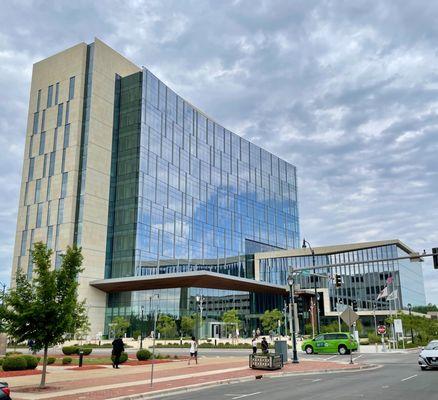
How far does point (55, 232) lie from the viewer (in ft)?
245

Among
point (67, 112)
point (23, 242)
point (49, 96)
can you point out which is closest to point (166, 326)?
point (23, 242)

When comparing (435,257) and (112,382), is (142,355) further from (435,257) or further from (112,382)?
(435,257)

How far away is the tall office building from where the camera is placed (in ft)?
245

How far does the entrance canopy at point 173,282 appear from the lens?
226 feet

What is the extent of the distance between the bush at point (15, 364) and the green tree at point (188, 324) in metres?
44.8

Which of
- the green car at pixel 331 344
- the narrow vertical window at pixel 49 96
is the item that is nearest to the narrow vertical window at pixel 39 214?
the narrow vertical window at pixel 49 96

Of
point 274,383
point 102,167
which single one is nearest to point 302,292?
point 102,167

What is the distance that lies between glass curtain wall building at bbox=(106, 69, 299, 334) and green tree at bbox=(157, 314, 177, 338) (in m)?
3.87

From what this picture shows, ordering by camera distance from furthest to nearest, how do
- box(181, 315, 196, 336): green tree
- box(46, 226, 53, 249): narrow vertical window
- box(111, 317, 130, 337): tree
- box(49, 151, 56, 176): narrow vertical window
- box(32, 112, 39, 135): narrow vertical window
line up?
1. box(32, 112, 39, 135): narrow vertical window
2. box(49, 151, 56, 176): narrow vertical window
3. box(46, 226, 53, 249): narrow vertical window
4. box(181, 315, 196, 336): green tree
5. box(111, 317, 130, 337): tree

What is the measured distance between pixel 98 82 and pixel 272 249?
61726mm

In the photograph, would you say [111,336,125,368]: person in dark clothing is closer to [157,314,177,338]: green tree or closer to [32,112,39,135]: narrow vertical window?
[157,314,177,338]: green tree

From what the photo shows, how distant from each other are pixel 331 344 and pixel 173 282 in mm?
37636

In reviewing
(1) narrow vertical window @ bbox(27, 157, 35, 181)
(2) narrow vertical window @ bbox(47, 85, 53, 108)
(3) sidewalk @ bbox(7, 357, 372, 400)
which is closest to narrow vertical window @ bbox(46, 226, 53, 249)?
(1) narrow vertical window @ bbox(27, 157, 35, 181)

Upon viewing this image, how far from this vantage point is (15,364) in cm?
2538
